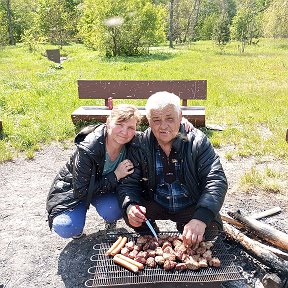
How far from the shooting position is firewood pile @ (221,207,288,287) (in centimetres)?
329

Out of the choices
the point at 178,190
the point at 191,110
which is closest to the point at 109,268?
the point at 178,190

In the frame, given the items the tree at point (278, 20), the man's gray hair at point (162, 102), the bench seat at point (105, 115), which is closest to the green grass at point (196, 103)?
the bench seat at point (105, 115)

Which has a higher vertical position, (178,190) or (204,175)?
(204,175)

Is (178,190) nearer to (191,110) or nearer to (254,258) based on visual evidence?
(254,258)

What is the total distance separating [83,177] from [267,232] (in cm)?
192

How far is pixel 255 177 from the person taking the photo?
5684mm

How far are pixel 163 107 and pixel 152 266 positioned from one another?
1306 mm

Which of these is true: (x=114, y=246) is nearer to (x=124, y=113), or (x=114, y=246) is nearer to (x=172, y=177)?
(x=172, y=177)

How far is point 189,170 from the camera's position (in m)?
3.39

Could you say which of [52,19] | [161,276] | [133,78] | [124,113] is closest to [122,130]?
[124,113]

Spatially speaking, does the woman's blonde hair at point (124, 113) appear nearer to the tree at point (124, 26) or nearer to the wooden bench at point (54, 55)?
the wooden bench at point (54, 55)

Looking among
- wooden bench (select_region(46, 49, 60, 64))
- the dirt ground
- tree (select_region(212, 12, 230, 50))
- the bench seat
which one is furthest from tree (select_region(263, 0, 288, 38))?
the dirt ground

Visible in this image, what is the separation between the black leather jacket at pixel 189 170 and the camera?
126 inches

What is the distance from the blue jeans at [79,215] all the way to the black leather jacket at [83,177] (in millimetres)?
72
